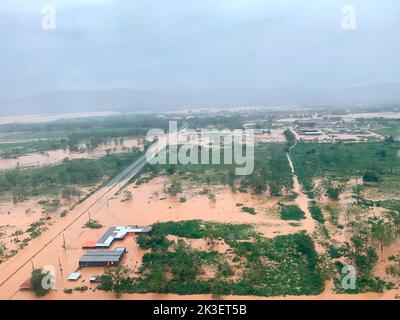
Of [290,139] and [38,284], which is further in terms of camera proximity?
[290,139]

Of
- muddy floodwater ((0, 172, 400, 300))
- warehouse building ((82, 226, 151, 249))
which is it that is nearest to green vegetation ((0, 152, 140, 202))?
muddy floodwater ((0, 172, 400, 300))

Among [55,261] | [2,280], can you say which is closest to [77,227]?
[55,261]

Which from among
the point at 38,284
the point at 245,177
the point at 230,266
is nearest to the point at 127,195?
the point at 245,177

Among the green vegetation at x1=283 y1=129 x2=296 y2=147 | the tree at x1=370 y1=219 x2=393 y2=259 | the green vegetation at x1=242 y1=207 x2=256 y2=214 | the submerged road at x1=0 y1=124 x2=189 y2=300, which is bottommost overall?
the submerged road at x1=0 y1=124 x2=189 y2=300

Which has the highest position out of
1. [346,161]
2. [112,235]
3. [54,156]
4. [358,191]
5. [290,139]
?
[290,139]

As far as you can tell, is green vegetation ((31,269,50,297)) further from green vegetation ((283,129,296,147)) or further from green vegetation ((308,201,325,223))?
green vegetation ((283,129,296,147))

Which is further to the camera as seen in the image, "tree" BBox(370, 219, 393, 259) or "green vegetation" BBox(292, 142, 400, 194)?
"green vegetation" BBox(292, 142, 400, 194)

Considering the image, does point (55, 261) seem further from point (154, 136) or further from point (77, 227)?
point (154, 136)

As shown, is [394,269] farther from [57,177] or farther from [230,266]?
[57,177]
